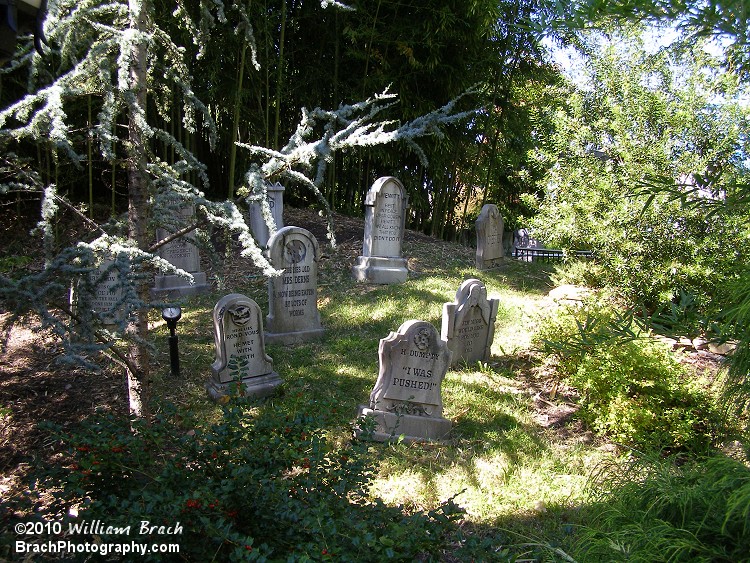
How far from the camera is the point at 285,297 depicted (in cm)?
632

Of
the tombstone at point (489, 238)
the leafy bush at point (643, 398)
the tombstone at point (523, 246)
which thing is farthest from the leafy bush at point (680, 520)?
the tombstone at point (523, 246)

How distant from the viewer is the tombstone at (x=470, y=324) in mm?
5730

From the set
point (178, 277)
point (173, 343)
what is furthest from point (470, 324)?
point (178, 277)

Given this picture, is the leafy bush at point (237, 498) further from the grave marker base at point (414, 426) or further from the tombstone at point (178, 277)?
the tombstone at point (178, 277)

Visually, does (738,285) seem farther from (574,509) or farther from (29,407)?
(29,407)

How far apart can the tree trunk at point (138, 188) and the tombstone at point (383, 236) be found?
5105 mm

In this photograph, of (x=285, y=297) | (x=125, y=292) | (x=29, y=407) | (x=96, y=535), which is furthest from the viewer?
(x=285, y=297)

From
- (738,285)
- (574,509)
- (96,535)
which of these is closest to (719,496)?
(738,285)

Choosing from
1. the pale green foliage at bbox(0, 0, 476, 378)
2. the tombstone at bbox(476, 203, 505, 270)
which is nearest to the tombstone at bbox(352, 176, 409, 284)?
the tombstone at bbox(476, 203, 505, 270)

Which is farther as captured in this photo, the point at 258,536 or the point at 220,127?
the point at 220,127

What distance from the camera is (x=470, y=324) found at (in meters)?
5.87

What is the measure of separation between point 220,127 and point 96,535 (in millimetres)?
10315

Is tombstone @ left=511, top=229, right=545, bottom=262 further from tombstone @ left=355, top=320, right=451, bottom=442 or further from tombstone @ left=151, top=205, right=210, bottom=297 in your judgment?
tombstone @ left=355, top=320, right=451, bottom=442

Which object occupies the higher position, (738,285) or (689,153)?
(689,153)
